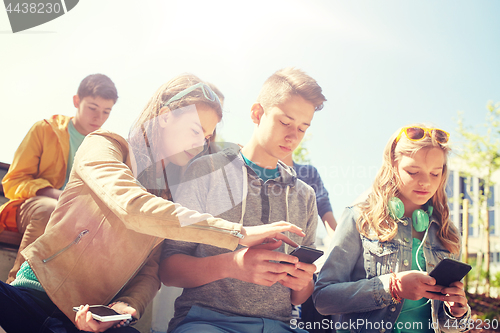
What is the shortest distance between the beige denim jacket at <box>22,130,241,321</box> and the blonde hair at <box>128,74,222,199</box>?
0.16 m

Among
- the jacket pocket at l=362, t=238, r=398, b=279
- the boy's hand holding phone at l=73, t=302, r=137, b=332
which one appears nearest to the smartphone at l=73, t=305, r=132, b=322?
the boy's hand holding phone at l=73, t=302, r=137, b=332

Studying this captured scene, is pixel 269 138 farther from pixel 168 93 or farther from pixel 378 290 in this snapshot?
pixel 378 290

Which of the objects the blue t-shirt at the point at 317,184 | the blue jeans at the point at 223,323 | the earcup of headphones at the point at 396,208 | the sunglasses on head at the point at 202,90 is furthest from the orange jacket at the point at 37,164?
the earcup of headphones at the point at 396,208

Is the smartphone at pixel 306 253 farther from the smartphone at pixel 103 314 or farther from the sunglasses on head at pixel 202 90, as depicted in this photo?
the sunglasses on head at pixel 202 90

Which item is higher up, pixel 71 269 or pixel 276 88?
pixel 276 88

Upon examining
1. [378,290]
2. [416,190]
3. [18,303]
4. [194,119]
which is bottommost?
[378,290]

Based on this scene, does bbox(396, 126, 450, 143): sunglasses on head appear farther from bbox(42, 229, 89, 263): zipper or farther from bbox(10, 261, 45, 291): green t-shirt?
bbox(10, 261, 45, 291): green t-shirt

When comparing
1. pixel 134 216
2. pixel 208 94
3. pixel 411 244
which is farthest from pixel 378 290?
pixel 208 94

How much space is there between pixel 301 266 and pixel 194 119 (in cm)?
95

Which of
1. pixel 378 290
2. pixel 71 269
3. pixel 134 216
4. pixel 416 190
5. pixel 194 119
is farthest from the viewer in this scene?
pixel 416 190

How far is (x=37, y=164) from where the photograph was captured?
2506 millimetres

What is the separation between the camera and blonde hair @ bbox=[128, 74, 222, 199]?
175 centimetres

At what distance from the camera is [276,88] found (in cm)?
208

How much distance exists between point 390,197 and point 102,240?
158 centimetres
